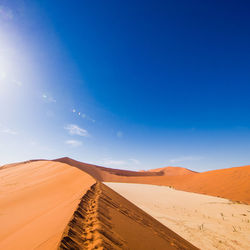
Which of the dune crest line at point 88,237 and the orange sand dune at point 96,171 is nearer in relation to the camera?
the dune crest line at point 88,237

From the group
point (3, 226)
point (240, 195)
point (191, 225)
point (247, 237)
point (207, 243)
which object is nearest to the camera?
point (3, 226)

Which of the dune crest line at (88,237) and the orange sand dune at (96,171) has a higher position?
the orange sand dune at (96,171)

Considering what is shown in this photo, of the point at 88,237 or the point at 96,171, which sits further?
the point at 96,171

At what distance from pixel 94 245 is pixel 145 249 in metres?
1.07

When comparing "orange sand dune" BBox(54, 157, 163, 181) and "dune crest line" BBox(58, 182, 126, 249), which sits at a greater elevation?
"orange sand dune" BBox(54, 157, 163, 181)

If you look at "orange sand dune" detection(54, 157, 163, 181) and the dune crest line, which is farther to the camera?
"orange sand dune" detection(54, 157, 163, 181)

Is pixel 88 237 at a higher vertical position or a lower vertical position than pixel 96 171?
lower

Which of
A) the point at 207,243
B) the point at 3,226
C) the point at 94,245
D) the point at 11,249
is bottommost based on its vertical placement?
the point at 207,243

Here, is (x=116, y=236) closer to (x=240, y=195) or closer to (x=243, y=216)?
(x=243, y=216)

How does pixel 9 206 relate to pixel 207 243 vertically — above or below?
above

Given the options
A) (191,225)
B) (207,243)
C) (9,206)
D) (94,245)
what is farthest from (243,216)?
(9,206)

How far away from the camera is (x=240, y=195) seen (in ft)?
43.4

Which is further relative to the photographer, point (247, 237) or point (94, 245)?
point (247, 237)

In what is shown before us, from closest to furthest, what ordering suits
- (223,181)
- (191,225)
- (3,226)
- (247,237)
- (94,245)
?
(94,245) < (3,226) < (247,237) < (191,225) < (223,181)
